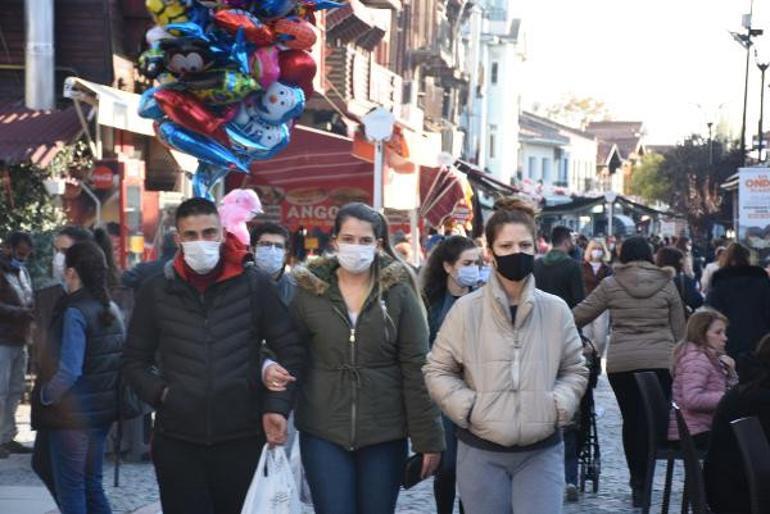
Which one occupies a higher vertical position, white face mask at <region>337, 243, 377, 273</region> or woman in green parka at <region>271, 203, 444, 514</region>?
white face mask at <region>337, 243, 377, 273</region>

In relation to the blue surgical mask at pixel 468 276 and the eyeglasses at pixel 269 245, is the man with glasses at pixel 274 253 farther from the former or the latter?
the blue surgical mask at pixel 468 276

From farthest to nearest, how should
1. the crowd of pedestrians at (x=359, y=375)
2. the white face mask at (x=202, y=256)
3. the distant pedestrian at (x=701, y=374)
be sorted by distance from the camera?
the distant pedestrian at (x=701, y=374)
the white face mask at (x=202, y=256)
the crowd of pedestrians at (x=359, y=375)

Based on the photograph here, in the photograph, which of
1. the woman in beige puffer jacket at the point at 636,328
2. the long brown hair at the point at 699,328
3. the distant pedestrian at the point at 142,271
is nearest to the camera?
the long brown hair at the point at 699,328

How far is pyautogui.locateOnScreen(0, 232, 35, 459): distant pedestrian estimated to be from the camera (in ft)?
39.7

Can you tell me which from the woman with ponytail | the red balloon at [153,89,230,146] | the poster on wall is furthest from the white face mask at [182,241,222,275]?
the poster on wall

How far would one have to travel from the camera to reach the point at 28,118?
67.6 ft

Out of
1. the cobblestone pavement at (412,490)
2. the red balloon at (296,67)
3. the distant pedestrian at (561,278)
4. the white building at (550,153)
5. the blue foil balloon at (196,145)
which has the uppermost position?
the white building at (550,153)

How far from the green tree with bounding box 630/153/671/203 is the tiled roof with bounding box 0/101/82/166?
80444 mm

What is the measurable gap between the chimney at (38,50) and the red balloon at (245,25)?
13218 millimetres

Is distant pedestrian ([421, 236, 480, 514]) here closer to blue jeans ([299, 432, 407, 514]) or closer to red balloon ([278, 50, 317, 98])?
red balloon ([278, 50, 317, 98])

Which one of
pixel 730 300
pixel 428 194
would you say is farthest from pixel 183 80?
pixel 428 194

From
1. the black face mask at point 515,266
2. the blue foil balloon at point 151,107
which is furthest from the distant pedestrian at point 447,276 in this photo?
the black face mask at point 515,266

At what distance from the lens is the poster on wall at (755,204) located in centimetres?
2523

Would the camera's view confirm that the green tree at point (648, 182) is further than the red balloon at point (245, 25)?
Yes
